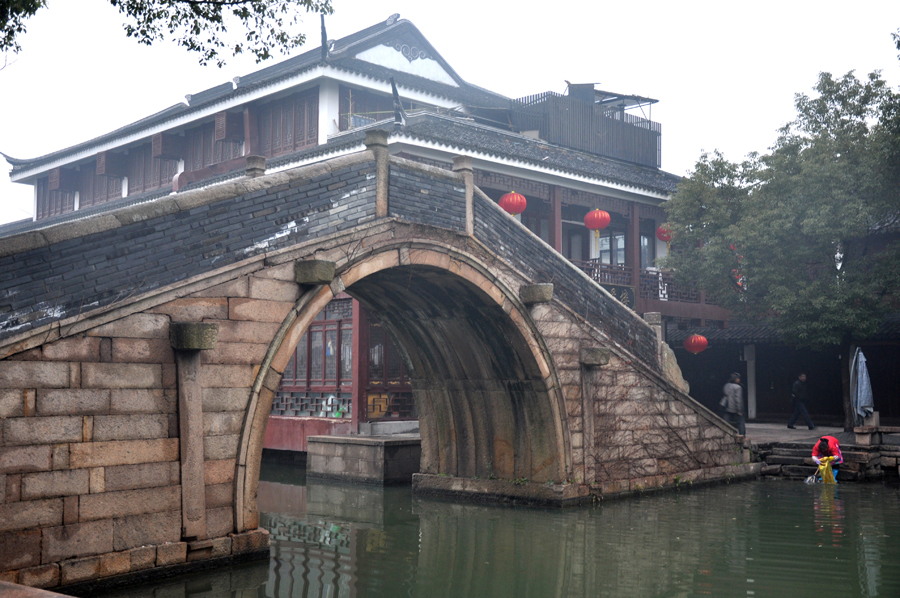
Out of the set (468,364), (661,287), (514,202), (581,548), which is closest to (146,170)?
(514,202)

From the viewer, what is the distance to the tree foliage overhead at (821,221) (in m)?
14.8

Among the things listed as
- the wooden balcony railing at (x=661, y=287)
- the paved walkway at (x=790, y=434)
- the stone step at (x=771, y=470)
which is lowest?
the stone step at (x=771, y=470)

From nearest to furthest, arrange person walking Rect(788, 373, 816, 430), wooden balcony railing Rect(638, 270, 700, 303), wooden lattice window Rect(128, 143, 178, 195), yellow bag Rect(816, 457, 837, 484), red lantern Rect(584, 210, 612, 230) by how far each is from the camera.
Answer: yellow bag Rect(816, 457, 837, 484), red lantern Rect(584, 210, 612, 230), person walking Rect(788, 373, 816, 430), wooden balcony railing Rect(638, 270, 700, 303), wooden lattice window Rect(128, 143, 178, 195)

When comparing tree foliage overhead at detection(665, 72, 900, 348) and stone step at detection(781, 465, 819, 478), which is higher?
tree foliage overhead at detection(665, 72, 900, 348)

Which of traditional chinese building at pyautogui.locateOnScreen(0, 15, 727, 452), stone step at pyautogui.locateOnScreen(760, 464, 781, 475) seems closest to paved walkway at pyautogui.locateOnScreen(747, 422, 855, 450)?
stone step at pyautogui.locateOnScreen(760, 464, 781, 475)

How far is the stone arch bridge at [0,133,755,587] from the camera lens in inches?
262

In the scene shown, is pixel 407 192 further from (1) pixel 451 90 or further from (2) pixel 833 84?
(1) pixel 451 90

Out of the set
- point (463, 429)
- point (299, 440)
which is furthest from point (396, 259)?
point (299, 440)

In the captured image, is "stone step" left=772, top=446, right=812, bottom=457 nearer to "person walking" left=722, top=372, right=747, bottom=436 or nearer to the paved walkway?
the paved walkway

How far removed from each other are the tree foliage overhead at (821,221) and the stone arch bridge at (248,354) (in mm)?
4862

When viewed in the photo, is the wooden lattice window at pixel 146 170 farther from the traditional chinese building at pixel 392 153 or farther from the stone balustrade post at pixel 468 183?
the stone balustrade post at pixel 468 183

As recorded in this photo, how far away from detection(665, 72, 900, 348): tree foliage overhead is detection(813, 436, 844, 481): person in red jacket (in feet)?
8.17

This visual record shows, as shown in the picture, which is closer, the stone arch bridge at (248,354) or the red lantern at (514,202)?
the stone arch bridge at (248,354)

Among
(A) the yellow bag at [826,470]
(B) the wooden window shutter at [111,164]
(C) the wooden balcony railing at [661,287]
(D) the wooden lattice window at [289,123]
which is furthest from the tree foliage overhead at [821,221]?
(B) the wooden window shutter at [111,164]
